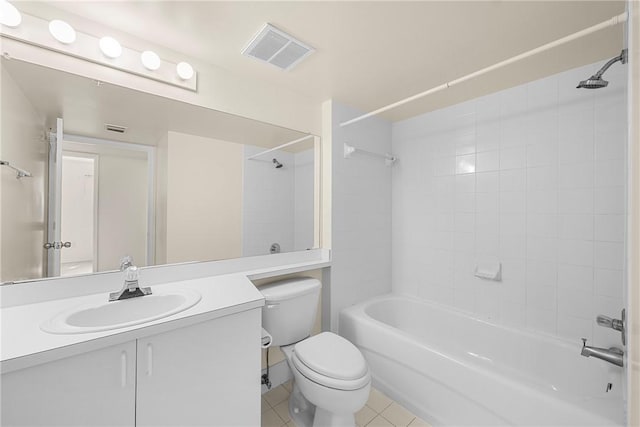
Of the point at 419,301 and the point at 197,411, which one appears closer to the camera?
the point at 197,411

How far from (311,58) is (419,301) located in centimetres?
217

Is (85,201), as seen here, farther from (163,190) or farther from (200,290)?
(200,290)

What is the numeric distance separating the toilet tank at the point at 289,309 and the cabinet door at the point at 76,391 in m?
0.77

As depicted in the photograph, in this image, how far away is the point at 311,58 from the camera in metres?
1.55

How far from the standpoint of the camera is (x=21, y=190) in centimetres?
111

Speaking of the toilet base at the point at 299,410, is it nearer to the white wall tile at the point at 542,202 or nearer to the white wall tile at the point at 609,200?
the white wall tile at the point at 542,202

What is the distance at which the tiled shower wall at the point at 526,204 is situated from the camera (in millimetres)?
1514

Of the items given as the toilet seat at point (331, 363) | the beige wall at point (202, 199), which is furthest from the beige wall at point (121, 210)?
the toilet seat at point (331, 363)

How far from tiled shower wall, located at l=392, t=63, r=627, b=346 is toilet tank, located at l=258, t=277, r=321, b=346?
1.19 m

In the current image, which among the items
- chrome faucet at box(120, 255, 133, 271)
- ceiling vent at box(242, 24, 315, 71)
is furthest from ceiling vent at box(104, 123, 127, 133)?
ceiling vent at box(242, 24, 315, 71)

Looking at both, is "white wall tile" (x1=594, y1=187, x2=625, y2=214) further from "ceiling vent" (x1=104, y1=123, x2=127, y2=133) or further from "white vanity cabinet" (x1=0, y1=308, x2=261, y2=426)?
"ceiling vent" (x1=104, y1=123, x2=127, y2=133)

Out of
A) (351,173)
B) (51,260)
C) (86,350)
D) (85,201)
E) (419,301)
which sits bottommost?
(419,301)

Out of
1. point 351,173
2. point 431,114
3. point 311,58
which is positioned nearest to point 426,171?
point 431,114

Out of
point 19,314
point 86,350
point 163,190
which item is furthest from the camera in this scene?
point 163,190
